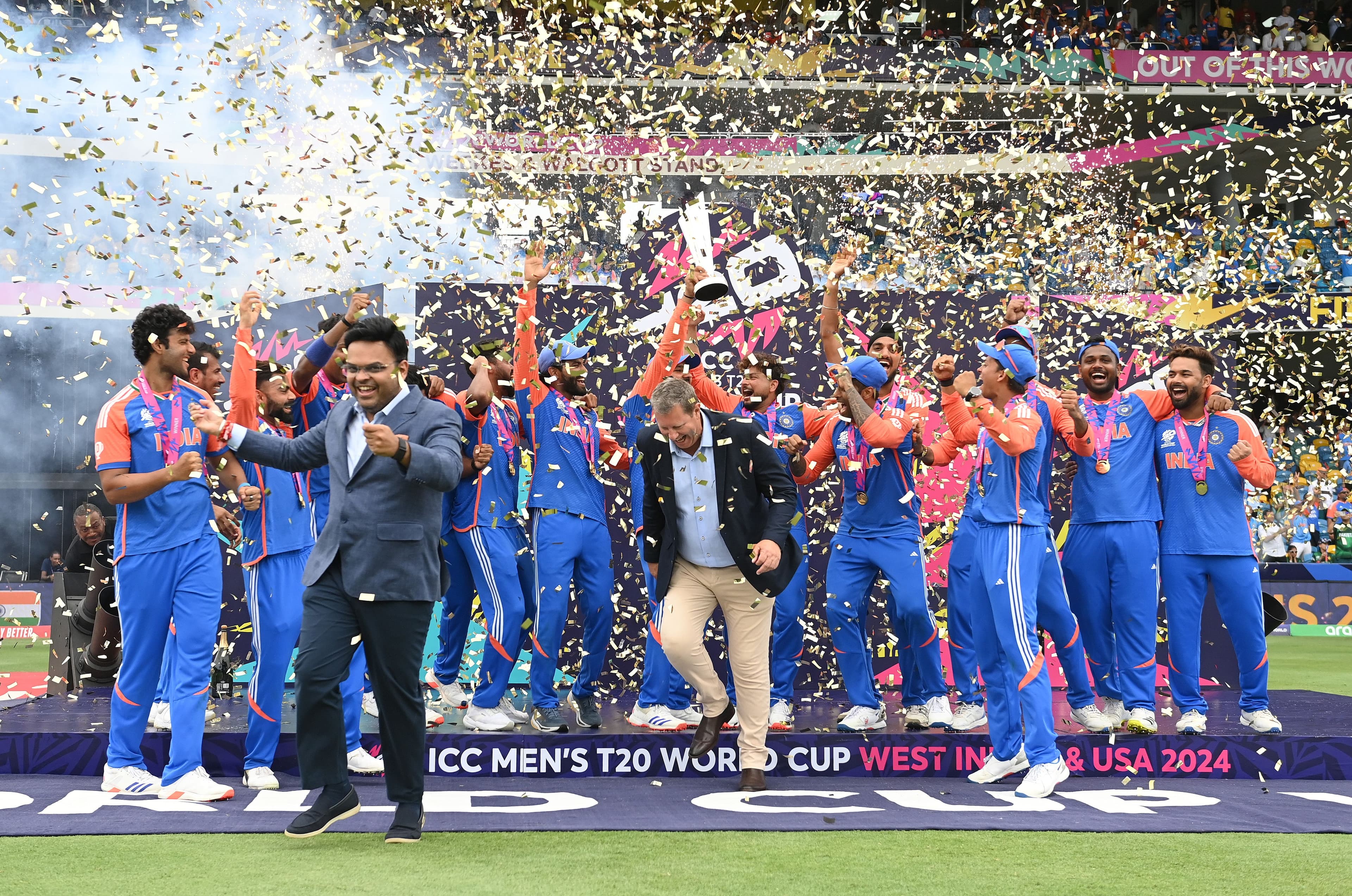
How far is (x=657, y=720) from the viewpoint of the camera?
7312 millimetres

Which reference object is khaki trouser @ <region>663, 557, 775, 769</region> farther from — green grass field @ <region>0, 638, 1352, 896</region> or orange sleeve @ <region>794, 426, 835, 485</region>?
orange sleeve @ <region>794, 426, 835, 485</region>

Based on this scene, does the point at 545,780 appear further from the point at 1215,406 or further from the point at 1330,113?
the point at 1330,113

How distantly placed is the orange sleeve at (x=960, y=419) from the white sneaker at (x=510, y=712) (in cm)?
309

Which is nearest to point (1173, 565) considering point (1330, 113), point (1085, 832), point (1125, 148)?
point (1085, 832)

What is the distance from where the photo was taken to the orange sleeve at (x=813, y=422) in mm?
7957

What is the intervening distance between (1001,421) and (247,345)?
3.78 metres

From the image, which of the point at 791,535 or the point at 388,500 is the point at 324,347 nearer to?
the point at 388,500

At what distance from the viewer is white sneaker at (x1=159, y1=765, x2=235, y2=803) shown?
18.6 feet

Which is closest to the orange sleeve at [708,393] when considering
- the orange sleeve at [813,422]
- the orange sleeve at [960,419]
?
the orange sleeve at [813,422]

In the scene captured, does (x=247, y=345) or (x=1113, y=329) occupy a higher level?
(x=1113, y=329)

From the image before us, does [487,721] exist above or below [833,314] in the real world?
below

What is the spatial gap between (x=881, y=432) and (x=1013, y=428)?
86 cm

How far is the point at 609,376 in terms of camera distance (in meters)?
9.49

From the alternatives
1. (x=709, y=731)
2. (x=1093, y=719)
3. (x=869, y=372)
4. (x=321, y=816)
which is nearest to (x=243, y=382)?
(x=321, y=816)
